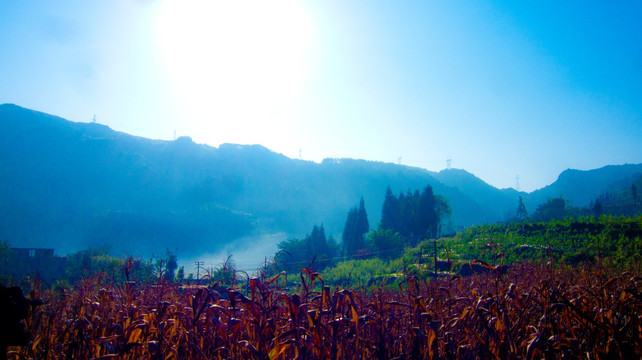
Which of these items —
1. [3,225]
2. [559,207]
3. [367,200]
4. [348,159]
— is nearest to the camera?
[559,207]

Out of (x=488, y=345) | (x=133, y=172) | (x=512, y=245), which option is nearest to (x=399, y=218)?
(x=512, y=245)

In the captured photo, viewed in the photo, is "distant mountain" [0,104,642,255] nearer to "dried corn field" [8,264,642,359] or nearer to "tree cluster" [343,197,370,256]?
"tree cluster" [343,197,370,256]

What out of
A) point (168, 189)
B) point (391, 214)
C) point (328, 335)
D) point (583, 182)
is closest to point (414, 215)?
point (391, 214)

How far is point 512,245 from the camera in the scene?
2427 centimetres

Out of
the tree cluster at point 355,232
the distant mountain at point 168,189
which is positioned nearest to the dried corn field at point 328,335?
the tree cluster at point 355,232

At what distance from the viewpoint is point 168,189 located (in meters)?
144

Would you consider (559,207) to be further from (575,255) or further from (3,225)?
(3,225)

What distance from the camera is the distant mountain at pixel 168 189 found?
100062mm

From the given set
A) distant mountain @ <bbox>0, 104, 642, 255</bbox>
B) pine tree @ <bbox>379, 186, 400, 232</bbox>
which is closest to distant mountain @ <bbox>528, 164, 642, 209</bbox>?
distant mountain @ <bbox>0, 104, 642, 255</bbox>

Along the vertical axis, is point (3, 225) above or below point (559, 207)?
below

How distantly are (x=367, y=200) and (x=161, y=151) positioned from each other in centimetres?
10768

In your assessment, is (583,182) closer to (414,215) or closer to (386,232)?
(414,215)

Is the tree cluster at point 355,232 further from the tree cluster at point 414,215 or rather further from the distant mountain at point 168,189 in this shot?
the distant mountain at point 168,189

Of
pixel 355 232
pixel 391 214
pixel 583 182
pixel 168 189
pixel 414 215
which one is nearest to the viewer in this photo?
pixel 414 215
